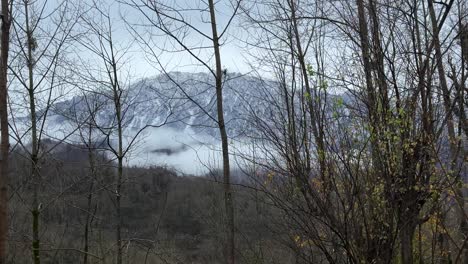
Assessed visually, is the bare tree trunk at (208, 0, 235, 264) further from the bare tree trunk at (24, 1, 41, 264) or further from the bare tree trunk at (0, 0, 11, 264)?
the bare tree trunk at (0, 0, 11, 264)

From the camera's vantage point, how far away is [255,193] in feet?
22.9

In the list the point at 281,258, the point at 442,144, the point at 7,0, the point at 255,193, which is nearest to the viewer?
the point at 7,0

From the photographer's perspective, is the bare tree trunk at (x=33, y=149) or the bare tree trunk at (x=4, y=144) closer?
the bare tree trunk at (x=4, y=144)

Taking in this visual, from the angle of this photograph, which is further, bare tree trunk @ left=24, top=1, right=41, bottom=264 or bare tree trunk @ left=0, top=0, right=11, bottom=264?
bare tree trunk @ left=24, top=1, right=41, bottom=264

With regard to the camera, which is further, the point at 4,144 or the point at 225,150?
the point at 225,150

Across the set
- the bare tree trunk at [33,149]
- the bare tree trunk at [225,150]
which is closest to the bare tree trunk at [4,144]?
the bare tree trunk at [33,149]

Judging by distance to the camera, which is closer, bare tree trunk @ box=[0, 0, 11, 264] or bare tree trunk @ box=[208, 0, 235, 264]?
bare tree trunk @ box=[0, 0, 11, 264]

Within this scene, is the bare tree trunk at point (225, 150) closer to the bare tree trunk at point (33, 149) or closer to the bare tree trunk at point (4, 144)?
the bare tree trunk at point (33, 149)

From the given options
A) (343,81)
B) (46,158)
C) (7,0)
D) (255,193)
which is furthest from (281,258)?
(7,0)

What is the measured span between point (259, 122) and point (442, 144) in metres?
2.26

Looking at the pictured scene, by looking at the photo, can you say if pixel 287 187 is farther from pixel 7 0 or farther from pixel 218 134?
pixel 7 0

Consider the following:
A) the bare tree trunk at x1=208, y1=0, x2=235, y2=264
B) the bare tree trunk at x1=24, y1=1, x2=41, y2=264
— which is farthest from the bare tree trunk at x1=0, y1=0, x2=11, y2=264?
the bare tree trunk at x1=208, y1=0, x2=235, y2=264

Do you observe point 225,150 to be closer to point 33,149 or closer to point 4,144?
point 33,149

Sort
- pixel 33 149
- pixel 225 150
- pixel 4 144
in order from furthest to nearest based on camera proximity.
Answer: pixel 33 149 → pixel 225 150 → pixel 4 144
